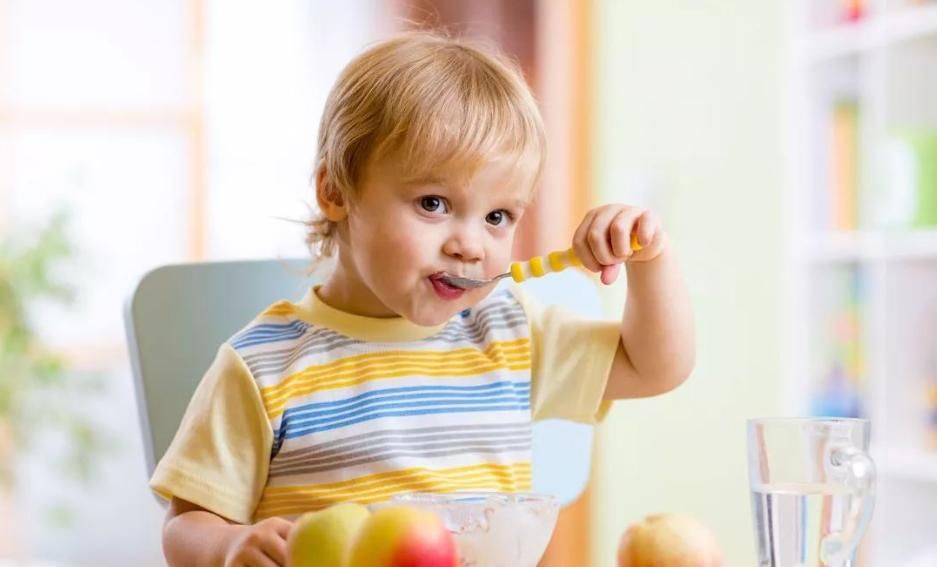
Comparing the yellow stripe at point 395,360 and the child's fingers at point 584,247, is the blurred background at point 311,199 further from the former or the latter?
the child's fingers at point 584,247

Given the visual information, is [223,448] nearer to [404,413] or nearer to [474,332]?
[404,413]

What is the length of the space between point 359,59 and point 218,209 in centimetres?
238

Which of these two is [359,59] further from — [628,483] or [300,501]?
[628,483]

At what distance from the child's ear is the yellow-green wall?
2151 millimetres

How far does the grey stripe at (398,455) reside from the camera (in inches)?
43.4

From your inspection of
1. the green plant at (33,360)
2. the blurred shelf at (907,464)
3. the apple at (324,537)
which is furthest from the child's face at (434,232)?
the green plant at (33,360)

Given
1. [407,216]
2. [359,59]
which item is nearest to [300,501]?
[407,216]

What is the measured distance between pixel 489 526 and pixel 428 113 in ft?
1.40

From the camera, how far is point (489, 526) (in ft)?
2.56

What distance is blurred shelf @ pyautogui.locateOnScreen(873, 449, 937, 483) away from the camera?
2.56m

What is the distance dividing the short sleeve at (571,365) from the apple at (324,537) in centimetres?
51

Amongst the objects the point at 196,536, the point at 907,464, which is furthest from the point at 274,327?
the point at 907,464

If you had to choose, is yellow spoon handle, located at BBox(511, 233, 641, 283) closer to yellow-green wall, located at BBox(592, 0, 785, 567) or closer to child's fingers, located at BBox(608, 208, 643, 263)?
child's fingers, located at BBox(608, 208, 643, 263)

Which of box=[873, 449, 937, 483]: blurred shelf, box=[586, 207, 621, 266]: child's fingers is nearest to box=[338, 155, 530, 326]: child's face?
box=[586, 207, 621, 266]: child's fingers
